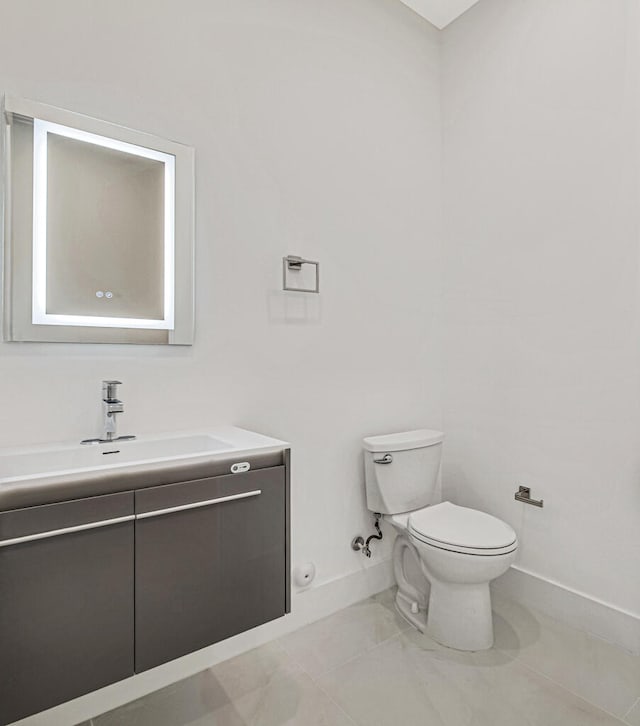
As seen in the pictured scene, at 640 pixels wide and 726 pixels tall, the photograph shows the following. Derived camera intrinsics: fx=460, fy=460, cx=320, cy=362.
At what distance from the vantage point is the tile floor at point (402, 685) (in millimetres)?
1433

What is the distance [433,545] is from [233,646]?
2.76 ft

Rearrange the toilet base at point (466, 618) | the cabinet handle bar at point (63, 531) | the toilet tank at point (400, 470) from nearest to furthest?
the cabinet handle bar at point (63, 531) → the toilet base at point (466, 618) → the toilet tank at point (400, 470)

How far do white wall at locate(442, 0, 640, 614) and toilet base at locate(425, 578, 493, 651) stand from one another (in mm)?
459

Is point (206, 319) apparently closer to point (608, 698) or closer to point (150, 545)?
point (150, 545)

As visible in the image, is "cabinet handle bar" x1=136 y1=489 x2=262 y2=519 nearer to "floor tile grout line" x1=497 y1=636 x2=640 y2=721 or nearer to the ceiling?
"floor tile grout line" x1=497 y1=636 x2=640 y2=721

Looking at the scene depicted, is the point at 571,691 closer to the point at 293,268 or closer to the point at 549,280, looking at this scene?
the point at 549,280

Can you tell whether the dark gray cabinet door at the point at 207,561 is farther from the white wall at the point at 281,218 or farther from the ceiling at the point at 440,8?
the ceiling at the point at 440,8

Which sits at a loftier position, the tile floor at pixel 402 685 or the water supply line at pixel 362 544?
the water supply line at pixel 362 544

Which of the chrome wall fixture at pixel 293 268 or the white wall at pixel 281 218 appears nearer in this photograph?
the white wall at pixel 281 218

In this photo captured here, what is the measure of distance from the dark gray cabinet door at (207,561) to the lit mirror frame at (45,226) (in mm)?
643

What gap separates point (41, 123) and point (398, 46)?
1.76 meters

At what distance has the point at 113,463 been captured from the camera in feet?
3.77

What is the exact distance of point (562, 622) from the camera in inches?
76.8

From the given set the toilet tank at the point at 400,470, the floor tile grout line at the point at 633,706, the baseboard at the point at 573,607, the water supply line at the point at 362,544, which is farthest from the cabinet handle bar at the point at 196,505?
the baseboard at the point at 573,607
